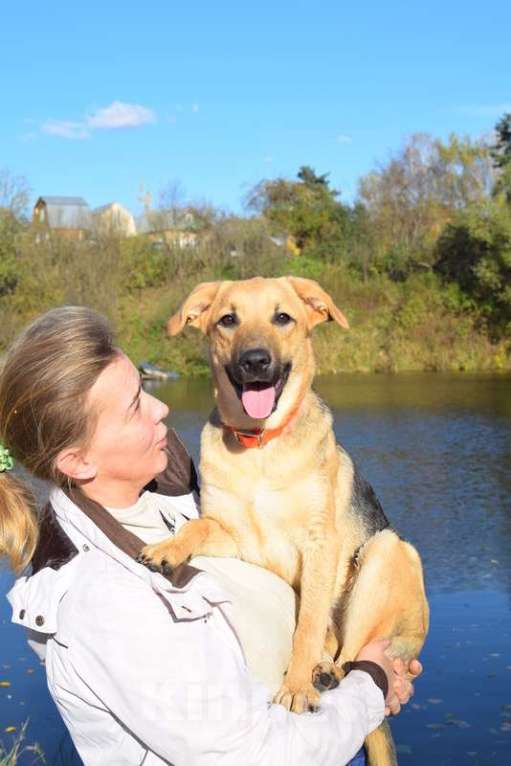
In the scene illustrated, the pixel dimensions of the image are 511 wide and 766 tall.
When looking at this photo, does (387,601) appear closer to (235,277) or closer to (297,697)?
(297,697)

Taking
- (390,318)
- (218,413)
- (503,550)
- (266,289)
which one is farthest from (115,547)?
(390,318)

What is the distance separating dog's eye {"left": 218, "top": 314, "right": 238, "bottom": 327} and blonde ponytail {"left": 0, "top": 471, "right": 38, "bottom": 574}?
Answer: 1.67 m

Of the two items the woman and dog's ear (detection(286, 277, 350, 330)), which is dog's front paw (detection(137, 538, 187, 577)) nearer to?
the woman

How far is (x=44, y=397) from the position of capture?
224 centimetres

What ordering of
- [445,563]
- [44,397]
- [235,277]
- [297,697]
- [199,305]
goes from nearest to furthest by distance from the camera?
[44,397] → [297,697] → [199,305] → [445,563] → [235,277]

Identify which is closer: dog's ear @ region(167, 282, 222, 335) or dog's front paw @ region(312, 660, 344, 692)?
dog's front paw @ region(312, 660, 344, 692)

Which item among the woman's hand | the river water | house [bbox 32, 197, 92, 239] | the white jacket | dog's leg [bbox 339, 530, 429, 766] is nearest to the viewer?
the white jacket

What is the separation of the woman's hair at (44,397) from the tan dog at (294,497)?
607 mm

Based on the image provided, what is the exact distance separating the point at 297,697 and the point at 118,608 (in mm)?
1042

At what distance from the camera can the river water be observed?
5.73m

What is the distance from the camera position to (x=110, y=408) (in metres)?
2.33

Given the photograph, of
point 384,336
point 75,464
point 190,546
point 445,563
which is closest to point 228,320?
point 190,546

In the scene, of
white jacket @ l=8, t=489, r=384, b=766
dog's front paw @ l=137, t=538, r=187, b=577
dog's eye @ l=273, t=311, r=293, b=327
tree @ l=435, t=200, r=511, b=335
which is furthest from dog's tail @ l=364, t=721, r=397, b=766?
tree @ l=435, t=200, r=511, b=335

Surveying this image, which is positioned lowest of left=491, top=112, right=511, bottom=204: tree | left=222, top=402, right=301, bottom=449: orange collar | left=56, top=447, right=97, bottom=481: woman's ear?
left=222, top=402, right=301, bottom=449: orange collar
